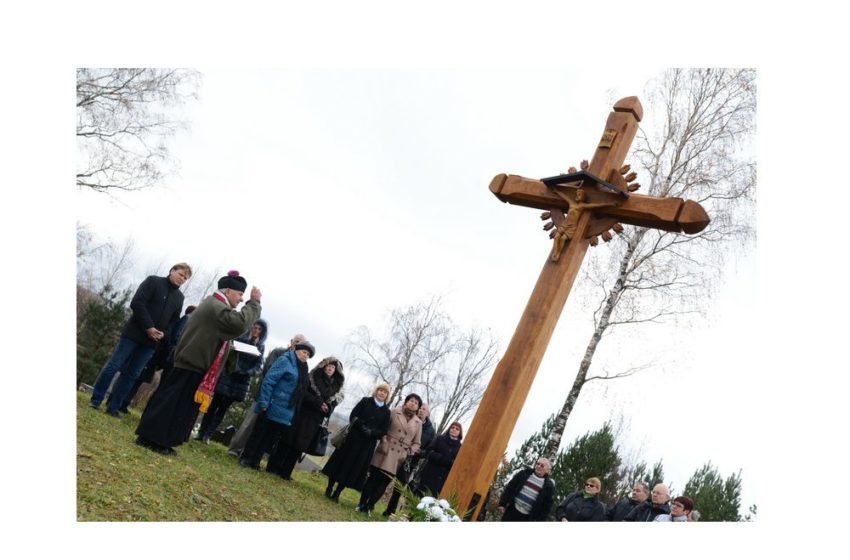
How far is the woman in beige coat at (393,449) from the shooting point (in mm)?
7820

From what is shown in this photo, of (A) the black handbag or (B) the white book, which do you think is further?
(A) the black handbag

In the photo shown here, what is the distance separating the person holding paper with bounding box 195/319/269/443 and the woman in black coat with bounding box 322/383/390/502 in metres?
1.28

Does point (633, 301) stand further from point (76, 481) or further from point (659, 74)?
point (76, 481)

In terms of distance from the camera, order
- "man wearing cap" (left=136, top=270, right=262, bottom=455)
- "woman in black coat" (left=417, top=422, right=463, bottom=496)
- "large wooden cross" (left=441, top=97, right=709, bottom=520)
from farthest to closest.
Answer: "woman in black coat" (left=417, top=422, right=463, bottom=496)
"man wearing cap" (left=136, top=270, right=262, bottom=455)
"large wooden cross" (left=441, top=97, right=709, bottom=520)

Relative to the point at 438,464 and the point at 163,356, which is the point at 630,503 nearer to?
the point at 438,464

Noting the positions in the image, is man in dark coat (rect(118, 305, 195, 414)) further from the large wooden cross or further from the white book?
the large wooden cross

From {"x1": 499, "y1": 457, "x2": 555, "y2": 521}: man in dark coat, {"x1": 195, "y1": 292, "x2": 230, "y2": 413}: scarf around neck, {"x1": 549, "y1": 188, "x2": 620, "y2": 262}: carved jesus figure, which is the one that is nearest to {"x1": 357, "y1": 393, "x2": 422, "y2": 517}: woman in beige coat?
Result: {"x1": 499, "y1": 457, "x2": 555, "y2": 521}: man in dark coat

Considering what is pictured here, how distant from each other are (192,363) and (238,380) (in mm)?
2184

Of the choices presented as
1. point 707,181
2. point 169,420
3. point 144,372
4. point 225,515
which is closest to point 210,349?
point 169,420

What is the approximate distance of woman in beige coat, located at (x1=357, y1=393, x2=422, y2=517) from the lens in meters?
7.82

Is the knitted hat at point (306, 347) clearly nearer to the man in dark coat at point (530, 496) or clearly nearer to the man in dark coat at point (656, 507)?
the man in dark coat at point (530, 496)

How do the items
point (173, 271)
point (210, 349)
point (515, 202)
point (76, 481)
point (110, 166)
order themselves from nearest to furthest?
point (76, 481)
point (515, 202)
point (210, 349)
point (173, 271)
point (110, 166)

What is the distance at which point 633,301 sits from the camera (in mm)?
13188

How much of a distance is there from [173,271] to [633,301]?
8593 mm
